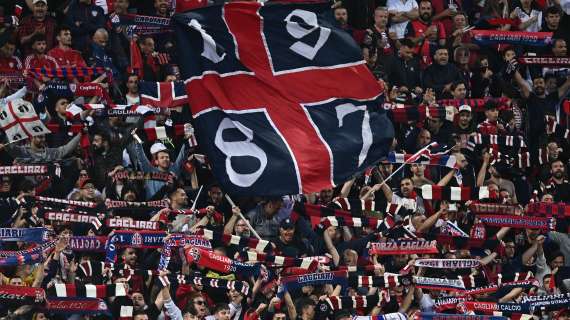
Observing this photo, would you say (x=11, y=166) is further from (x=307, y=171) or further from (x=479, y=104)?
(x=479, y=104)

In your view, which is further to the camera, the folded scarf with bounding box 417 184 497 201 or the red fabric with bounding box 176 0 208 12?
the red fabric with bounding box 176 0 208 12

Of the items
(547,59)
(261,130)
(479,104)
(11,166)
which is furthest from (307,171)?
(547,59)

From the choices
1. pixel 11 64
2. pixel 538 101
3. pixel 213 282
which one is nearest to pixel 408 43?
pixel 538 101

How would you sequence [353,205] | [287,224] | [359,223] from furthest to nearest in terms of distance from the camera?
[353,205] → [359,223] → [287,224]

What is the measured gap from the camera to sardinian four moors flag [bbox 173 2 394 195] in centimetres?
2025

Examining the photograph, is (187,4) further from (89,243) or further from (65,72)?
(89,243)

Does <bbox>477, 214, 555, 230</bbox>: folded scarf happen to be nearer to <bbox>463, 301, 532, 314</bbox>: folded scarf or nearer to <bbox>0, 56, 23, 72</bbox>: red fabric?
<bbox>463, 301, 532, 314</bbox>: folded scarf

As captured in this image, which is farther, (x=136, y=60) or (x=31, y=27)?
(x=136, y=60)

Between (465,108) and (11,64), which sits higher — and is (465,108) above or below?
below

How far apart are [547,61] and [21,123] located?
7.66 meters

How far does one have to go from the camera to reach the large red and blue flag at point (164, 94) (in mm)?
23328

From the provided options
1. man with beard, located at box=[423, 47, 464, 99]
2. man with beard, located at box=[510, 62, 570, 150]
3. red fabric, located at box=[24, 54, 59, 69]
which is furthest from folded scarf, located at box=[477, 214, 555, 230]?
red fabric, located at box=[24, 54, 59, 69]

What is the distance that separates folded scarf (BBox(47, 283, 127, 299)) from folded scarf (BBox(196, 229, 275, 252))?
57.0 inches

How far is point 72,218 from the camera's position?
812 inches
